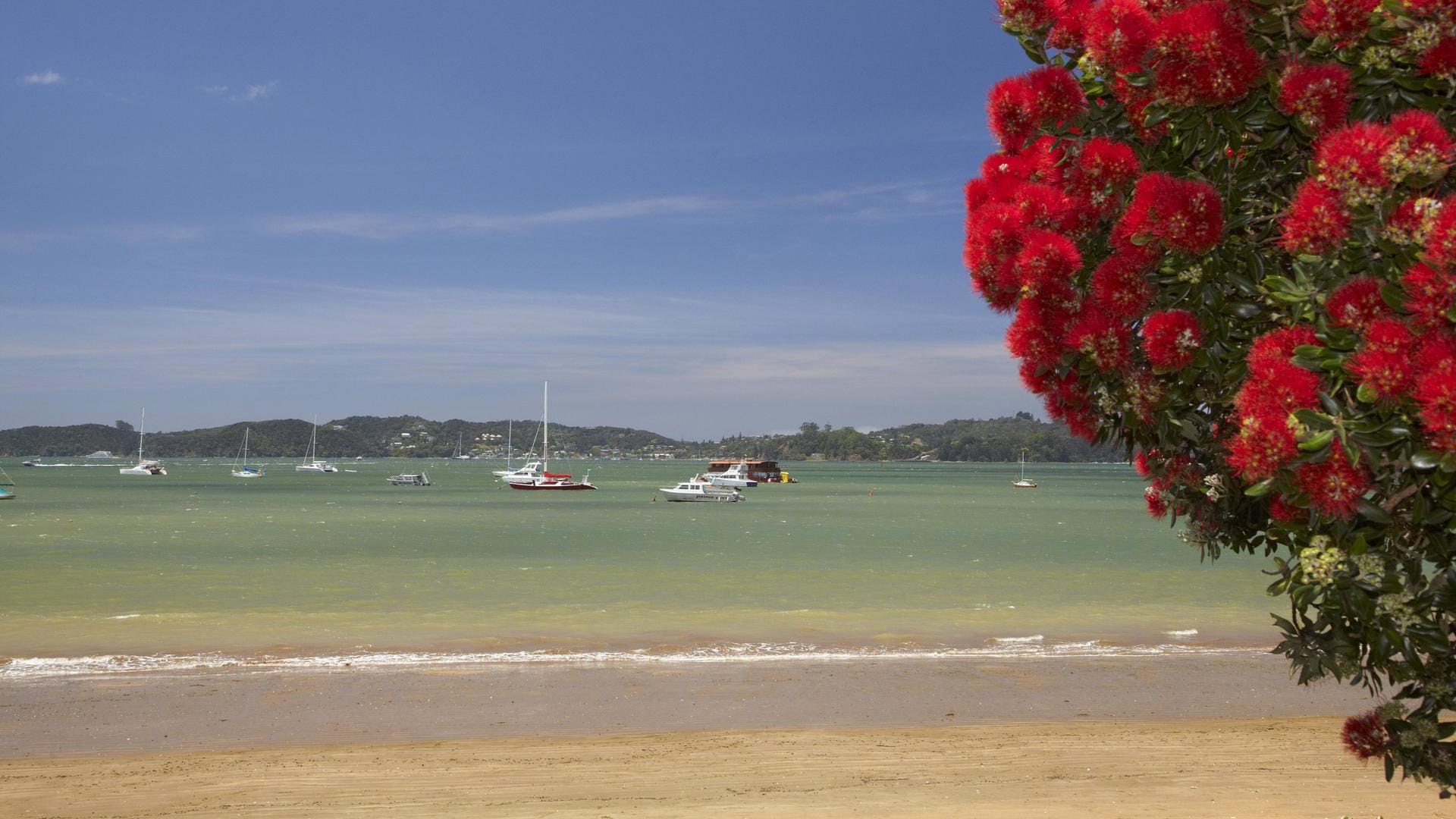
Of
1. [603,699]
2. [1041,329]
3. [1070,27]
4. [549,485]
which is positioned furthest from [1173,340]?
[549,485]

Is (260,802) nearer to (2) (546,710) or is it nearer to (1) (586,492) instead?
(2) (546,710)

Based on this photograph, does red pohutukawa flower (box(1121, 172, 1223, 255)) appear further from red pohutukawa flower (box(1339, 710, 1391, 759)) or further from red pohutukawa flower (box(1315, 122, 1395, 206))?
red pohutukawa flower (box(1339, 710, 1391, 759))

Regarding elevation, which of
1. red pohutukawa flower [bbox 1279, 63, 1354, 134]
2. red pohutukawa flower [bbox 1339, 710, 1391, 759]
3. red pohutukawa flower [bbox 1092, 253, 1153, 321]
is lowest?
red pohutukawa flower [bbox 1339, 710, 1391, 759]

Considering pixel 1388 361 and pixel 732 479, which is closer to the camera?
pixel 1388 361

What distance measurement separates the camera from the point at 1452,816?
7.92m

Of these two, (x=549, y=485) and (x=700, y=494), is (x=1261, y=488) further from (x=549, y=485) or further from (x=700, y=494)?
(x=549, y=485)

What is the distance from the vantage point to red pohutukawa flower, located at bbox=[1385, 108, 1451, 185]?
3102 millimetres

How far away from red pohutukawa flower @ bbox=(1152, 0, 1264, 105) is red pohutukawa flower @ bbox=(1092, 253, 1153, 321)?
1.86 ft

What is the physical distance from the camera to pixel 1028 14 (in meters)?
4.54

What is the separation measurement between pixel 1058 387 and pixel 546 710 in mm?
10303

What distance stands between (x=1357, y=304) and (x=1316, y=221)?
275 millimetres

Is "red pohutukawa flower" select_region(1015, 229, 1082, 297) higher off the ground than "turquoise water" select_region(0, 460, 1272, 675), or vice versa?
"red pohutukawa flower" select_region(1015, 229, 1082, 297)

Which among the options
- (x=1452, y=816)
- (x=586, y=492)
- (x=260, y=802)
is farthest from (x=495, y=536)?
(x=586, y=492)

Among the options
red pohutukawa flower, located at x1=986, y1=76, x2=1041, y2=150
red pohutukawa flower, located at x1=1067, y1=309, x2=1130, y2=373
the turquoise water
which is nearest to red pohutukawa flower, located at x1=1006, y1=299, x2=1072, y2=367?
red pohutukawa flower, located at x1=1067, y1=309, x2=1130, y2=373
